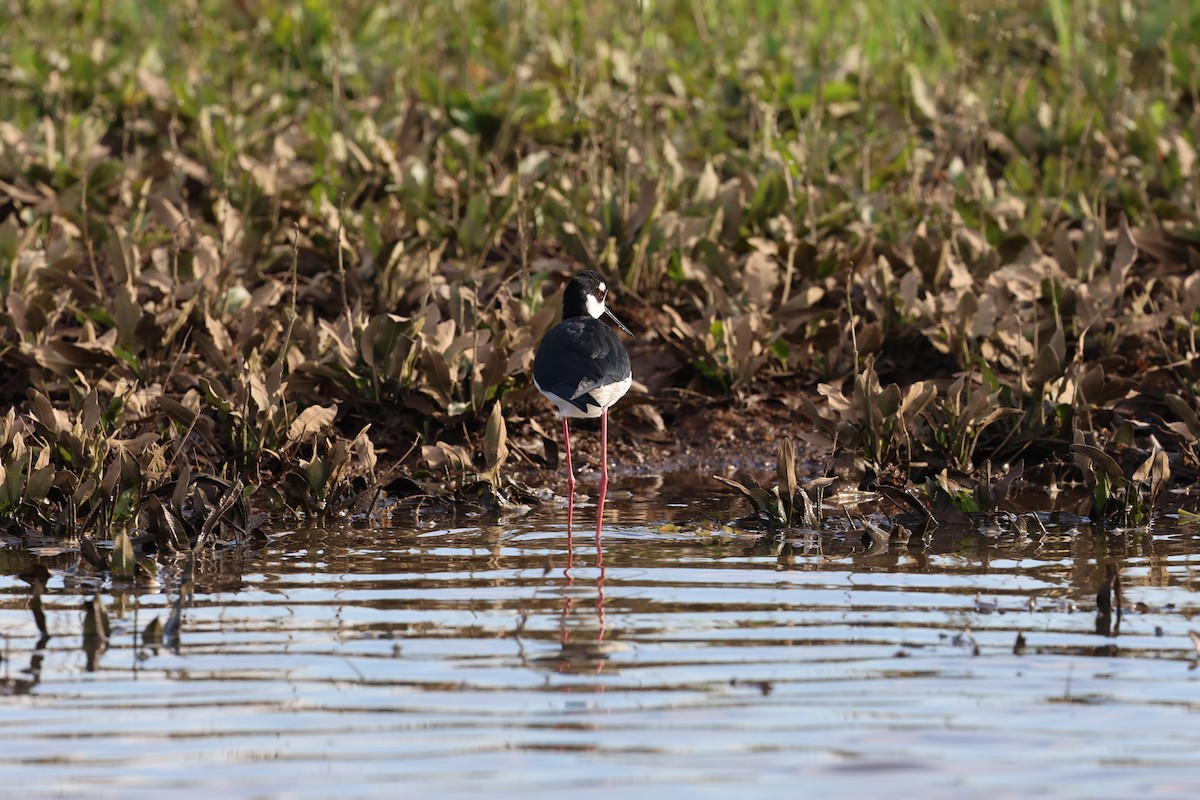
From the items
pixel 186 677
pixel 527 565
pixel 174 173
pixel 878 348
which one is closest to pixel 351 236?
pixel 174 173

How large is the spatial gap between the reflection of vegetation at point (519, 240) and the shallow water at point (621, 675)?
1.01 meters

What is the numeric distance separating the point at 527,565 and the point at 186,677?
1627 millimetres

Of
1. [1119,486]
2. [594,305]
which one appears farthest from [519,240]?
[1119,486]

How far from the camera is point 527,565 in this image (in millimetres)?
5836

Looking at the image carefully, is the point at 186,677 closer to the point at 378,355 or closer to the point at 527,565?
the point at 527,565

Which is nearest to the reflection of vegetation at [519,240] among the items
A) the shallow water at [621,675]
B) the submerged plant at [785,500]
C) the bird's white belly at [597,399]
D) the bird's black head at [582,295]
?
the bird's black head at [582,295]

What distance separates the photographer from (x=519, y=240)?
886 cm

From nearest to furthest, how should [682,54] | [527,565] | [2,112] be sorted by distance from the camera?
[527,565]
[2,112]
[682,54]

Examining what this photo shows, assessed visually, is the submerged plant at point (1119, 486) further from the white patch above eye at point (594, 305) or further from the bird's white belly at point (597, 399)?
the white patch above eye at point (594, 305)

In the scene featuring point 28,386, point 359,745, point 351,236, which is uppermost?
point 351,236

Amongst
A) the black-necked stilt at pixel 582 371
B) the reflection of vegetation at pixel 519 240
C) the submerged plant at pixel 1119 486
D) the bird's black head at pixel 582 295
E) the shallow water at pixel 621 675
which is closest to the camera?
the shallow water at pixel 621 675

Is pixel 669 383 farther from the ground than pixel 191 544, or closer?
farther from the ground

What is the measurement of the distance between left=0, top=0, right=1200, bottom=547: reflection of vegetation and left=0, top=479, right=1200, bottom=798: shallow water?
1015mm

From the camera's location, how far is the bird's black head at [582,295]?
7.42 m
